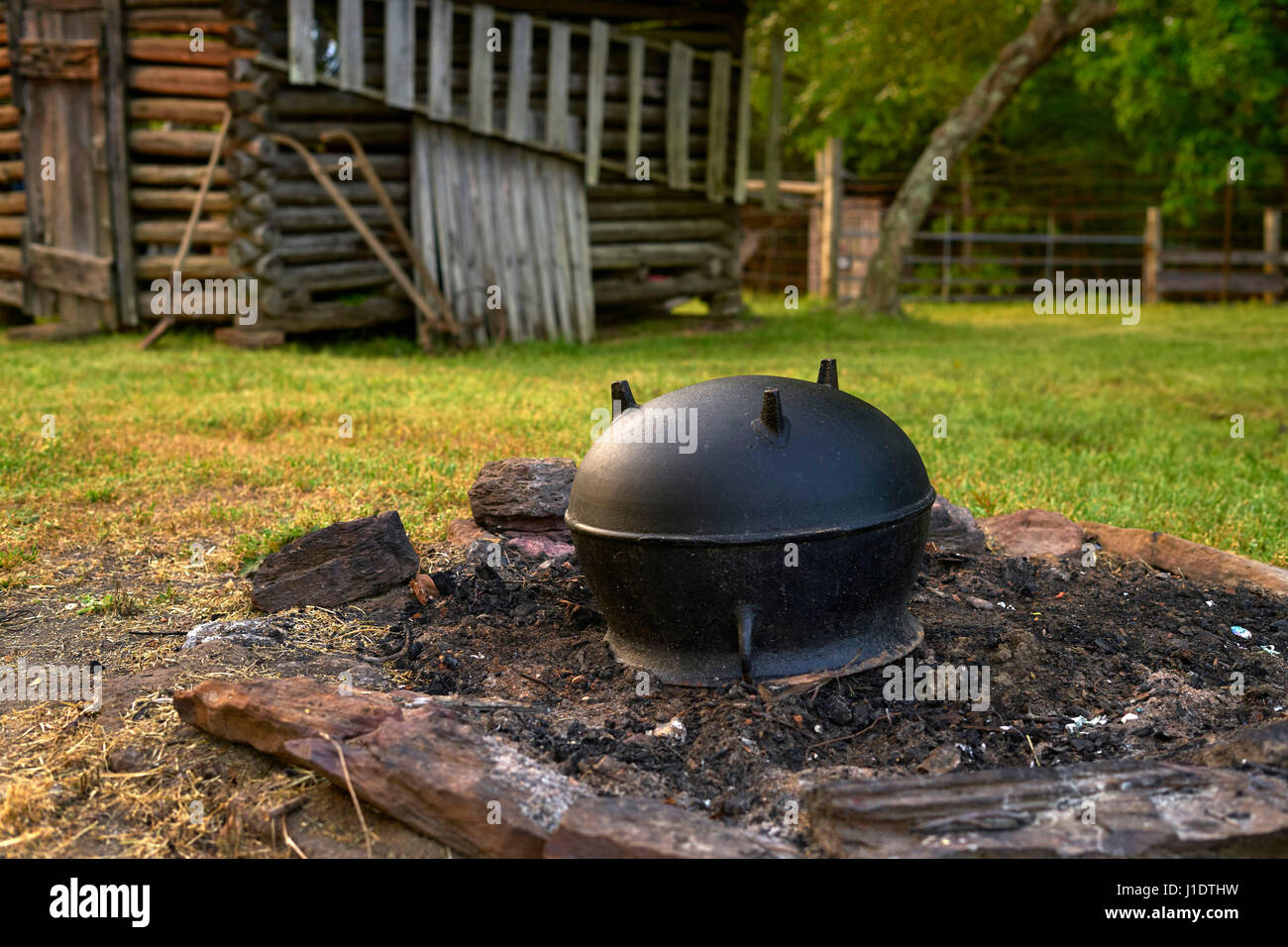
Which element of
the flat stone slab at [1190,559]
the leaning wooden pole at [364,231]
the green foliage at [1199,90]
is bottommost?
the flat stone slab at [1190,559]

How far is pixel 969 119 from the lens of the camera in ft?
50.3

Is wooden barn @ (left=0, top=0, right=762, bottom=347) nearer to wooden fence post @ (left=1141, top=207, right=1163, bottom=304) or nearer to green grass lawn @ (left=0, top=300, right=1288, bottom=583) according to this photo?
green grass lawn @ (left=0, top=300, right=1288, bottom=583)

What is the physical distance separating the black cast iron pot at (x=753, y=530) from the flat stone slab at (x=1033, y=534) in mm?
1342

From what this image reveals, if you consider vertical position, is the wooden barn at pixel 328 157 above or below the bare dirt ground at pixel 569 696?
above

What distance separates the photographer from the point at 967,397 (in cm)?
907

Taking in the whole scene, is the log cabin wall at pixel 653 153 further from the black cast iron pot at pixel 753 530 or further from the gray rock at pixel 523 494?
the black cast iron pot at pixel 753 530

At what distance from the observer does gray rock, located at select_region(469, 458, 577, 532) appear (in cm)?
477

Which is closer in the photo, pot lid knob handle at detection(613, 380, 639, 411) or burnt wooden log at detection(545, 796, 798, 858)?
burnt wooden log at detection(545, 796, 798, 858)

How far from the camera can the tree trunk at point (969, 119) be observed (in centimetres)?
1447

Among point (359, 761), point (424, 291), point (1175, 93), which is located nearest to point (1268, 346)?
point (424, 291)

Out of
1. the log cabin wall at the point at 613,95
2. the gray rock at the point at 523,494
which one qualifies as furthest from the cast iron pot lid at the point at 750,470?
the log cabin wall at the point at 613,95

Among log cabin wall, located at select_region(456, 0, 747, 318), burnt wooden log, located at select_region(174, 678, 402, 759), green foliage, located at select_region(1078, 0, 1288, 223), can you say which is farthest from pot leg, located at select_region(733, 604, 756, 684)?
green foliage, located at select_region(1078, 0, 1288, 223)

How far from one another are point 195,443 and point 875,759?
4.99 metres

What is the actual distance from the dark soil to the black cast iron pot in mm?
140
